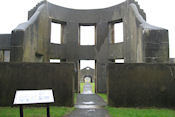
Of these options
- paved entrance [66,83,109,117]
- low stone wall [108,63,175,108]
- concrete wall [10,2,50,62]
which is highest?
Result: concrete wall [10,2,50,62]

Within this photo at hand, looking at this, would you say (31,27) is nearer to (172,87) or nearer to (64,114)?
(64,114)

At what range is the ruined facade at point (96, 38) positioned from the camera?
945cm

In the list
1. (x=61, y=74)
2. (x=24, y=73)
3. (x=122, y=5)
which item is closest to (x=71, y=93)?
(x=61, y=74)

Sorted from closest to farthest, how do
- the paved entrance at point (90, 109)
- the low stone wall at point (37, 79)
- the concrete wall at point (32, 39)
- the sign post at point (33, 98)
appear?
the sign post at point (33, 98), the paved entrance at point (90, 109), the low stone wall at point (37, 79), the concrete wall at point (32, 39)

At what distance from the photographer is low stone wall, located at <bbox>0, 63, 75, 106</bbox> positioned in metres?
7.85

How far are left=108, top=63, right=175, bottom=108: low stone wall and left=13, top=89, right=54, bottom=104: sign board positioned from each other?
377 cm

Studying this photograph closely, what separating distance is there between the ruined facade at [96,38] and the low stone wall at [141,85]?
4.81 feet

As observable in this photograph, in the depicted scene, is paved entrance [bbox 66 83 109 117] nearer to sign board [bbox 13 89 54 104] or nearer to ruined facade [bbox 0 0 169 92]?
sign board [bbox 13 89 54 104]

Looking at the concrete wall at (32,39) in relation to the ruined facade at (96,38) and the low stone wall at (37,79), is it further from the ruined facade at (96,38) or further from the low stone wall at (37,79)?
the low stone wall at (37,79)

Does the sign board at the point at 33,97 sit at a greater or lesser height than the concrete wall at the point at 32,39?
lesser

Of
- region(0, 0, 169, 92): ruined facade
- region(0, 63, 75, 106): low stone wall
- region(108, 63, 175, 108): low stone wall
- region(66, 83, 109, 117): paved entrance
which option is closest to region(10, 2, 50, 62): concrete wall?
region(0, 0, 169, 92): ruined facade

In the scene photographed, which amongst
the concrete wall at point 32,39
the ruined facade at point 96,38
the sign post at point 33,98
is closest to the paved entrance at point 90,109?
the sign post at point 33,98

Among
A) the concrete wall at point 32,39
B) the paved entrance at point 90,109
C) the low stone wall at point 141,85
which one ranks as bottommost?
the paved entrance at point 90,109

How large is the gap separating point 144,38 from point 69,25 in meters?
7.02
